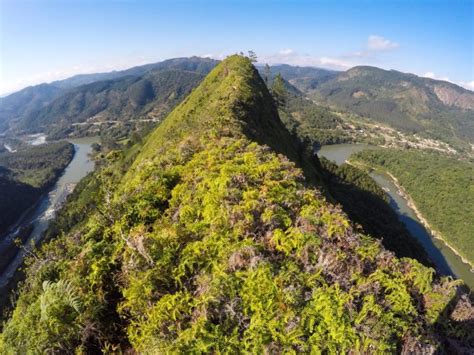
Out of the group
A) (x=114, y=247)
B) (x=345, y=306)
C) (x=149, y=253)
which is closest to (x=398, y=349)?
(x=345, y=306)

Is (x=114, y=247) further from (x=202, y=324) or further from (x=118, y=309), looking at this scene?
(x=202, y=324)

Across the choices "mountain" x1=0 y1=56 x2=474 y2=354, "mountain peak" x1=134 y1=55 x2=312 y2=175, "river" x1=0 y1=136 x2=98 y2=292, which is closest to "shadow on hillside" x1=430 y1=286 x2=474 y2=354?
"mountain" x1=0 y1=56 x2=474 y2=354

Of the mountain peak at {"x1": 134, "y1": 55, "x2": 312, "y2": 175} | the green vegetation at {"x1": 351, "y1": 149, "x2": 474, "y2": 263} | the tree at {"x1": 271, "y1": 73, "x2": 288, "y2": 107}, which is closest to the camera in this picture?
the mountain peak at {"x1": 134, "y1": 55, "x2": 312, "y2": 175}

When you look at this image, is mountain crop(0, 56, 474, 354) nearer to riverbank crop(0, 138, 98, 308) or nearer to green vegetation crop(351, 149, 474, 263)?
riverbank crop(0, 138, 98, 308)

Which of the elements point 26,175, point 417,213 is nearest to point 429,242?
point 417,213

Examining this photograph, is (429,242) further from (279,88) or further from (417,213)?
(279,88)
